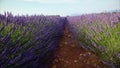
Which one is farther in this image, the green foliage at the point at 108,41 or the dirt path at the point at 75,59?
the dirt path at the point at 75,59

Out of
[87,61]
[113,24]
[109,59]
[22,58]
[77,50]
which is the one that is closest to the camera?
[22,58]

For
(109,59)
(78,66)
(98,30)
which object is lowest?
(78,66)

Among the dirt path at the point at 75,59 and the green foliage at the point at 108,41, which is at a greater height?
the green foliage at the point at 108,41

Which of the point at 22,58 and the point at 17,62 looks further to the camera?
the point at 22,58

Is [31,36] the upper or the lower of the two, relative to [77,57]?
upper

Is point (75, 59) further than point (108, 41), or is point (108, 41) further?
point (75, 59)

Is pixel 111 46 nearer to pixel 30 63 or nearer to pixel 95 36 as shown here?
pixel 95 36

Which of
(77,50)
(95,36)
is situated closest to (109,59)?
(95,36)

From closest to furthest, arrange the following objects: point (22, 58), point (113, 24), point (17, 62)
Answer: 1. point (17, 62)
2. point (22, 58)
3. point (113, 24)

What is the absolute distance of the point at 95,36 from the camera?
13.4ft

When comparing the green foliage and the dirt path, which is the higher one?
the green foliage

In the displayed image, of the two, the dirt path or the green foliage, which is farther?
the dirt path

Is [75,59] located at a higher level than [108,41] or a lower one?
lower

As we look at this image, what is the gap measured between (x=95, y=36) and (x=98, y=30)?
21 centimetres
